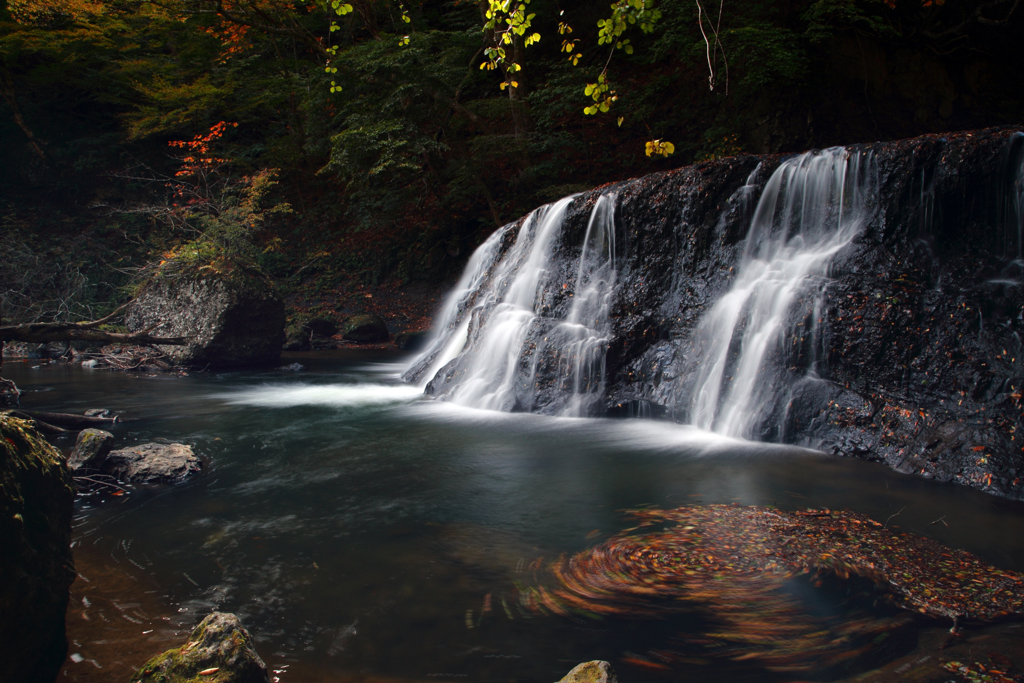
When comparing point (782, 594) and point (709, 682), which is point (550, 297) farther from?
point (709, 682)

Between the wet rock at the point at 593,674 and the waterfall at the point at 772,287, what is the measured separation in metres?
4.41

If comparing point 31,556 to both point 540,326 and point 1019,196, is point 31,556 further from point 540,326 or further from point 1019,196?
point 1019,196

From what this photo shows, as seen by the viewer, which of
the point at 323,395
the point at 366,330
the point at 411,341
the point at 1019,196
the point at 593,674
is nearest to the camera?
the point at 593,674

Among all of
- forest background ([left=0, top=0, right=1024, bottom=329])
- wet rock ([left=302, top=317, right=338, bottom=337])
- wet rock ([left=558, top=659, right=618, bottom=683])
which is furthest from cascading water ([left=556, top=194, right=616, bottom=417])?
wet rock ([left=302, top=317, right=338, bottom=337])

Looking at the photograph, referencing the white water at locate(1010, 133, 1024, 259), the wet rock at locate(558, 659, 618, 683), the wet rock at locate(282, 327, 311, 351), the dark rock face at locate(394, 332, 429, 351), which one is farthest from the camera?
the dark rock face at locate(394, 332, 429, 351)

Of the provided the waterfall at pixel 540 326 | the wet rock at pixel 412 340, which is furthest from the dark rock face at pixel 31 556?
the wet rock at pixel 412 340

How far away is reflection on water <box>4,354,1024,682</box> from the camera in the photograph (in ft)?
7.80

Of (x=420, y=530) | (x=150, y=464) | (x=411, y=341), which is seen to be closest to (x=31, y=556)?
(x=420, y=530)

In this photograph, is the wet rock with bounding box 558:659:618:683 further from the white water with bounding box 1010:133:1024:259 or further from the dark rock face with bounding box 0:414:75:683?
the white water with bounding box 1010:133:1024:259

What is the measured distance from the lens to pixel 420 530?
12.1 ft

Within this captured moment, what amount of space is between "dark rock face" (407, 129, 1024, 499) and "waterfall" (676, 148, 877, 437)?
97 mm

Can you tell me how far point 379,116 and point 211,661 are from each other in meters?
14.4

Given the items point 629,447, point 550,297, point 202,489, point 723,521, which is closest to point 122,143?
point 550,297

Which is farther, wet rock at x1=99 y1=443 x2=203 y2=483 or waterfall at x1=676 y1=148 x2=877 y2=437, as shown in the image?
waterfall at x1=676 y1=148 x2=877 y2=437
